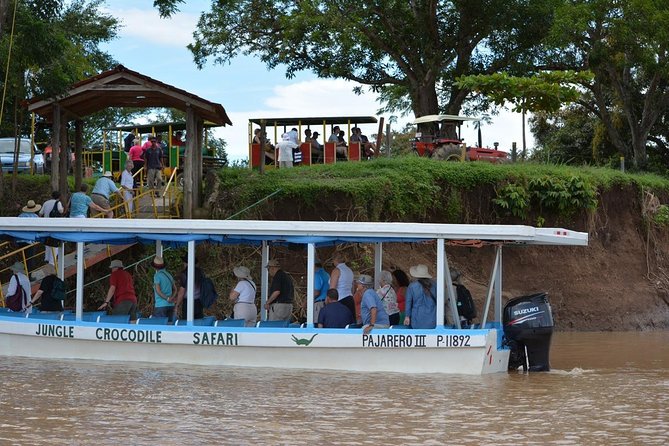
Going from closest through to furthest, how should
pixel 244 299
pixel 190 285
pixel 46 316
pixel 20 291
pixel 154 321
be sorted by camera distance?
pixel 190 285 < pixel 154 321 < pixel 244 299 < pixel 46 316 < pixel 20 291

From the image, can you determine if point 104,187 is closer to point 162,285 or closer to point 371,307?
point 162,285

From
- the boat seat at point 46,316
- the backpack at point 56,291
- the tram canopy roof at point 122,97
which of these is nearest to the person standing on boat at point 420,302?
the boat seat at point 46,316

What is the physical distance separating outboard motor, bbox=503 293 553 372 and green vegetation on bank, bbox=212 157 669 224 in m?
8.92

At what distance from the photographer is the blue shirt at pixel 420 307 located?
1648 cm

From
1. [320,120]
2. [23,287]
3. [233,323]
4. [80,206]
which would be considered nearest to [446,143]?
[320,120]

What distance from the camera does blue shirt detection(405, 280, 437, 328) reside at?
1648cm

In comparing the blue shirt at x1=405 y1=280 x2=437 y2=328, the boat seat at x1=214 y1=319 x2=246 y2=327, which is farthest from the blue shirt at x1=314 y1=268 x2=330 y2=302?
the blue shirt at x1=405 y1=280 x2=437 y2=328

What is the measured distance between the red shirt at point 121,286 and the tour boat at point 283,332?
0.71 meters

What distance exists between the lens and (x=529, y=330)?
1655 cm

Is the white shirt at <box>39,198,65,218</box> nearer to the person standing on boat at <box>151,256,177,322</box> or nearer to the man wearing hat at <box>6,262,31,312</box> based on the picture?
the man wearing hat at <box>6,262,31,312</box>

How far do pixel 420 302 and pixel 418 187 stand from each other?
1007 centimetres

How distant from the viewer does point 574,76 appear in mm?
31422

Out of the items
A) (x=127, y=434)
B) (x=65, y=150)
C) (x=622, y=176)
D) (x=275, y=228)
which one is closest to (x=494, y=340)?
(x=275, y=228)

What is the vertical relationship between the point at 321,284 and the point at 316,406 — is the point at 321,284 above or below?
above
